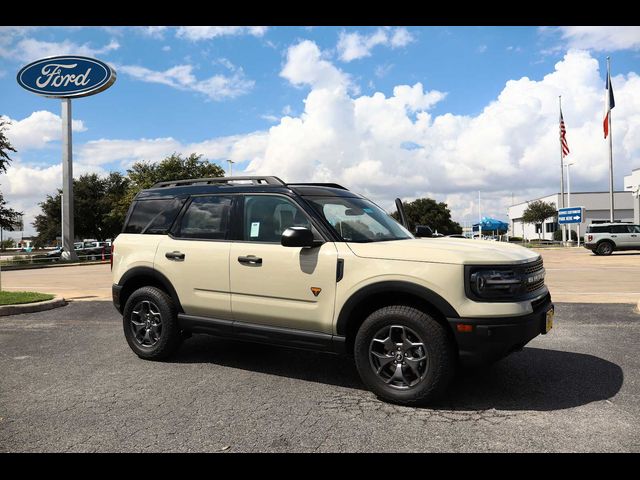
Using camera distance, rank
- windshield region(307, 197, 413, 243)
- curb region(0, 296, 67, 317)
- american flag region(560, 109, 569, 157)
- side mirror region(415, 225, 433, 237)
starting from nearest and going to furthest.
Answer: windshield region(307, 197, 413, 243)
side mirror region(415, 225, 433, 237)
curb region(0, 296, 67, 317)
american flag region(560, 109, 569, 157)

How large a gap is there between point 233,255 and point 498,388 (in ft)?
8.80

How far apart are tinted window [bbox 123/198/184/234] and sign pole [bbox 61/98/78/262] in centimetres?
3042

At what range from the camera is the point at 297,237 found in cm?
404

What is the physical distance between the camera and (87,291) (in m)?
12.0

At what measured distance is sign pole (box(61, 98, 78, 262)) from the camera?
32.8m

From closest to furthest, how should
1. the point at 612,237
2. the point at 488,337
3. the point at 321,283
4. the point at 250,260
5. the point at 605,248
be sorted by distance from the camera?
the point at 488,337 → the point at 321,283 → the point at 250,260 → the point at 612,237 → the point at 605,248

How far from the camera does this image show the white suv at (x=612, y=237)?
26141 mm

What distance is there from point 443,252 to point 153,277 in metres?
3.15

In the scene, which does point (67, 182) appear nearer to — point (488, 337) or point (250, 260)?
point (250, 260)

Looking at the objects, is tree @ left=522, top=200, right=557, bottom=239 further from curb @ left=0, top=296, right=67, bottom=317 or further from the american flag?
curb @ left=0, top=296, right=67, bottom=317

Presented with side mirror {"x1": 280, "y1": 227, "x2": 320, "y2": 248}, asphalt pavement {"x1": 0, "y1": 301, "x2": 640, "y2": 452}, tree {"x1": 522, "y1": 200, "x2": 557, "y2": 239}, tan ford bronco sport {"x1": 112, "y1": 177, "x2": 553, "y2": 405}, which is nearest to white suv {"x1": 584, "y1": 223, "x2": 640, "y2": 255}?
asphalt pavement {"x1": 0, "y1": 301, "x2": 640, "y2": 452}

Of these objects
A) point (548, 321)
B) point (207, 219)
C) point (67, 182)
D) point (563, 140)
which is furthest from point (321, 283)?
point (563, 140)
